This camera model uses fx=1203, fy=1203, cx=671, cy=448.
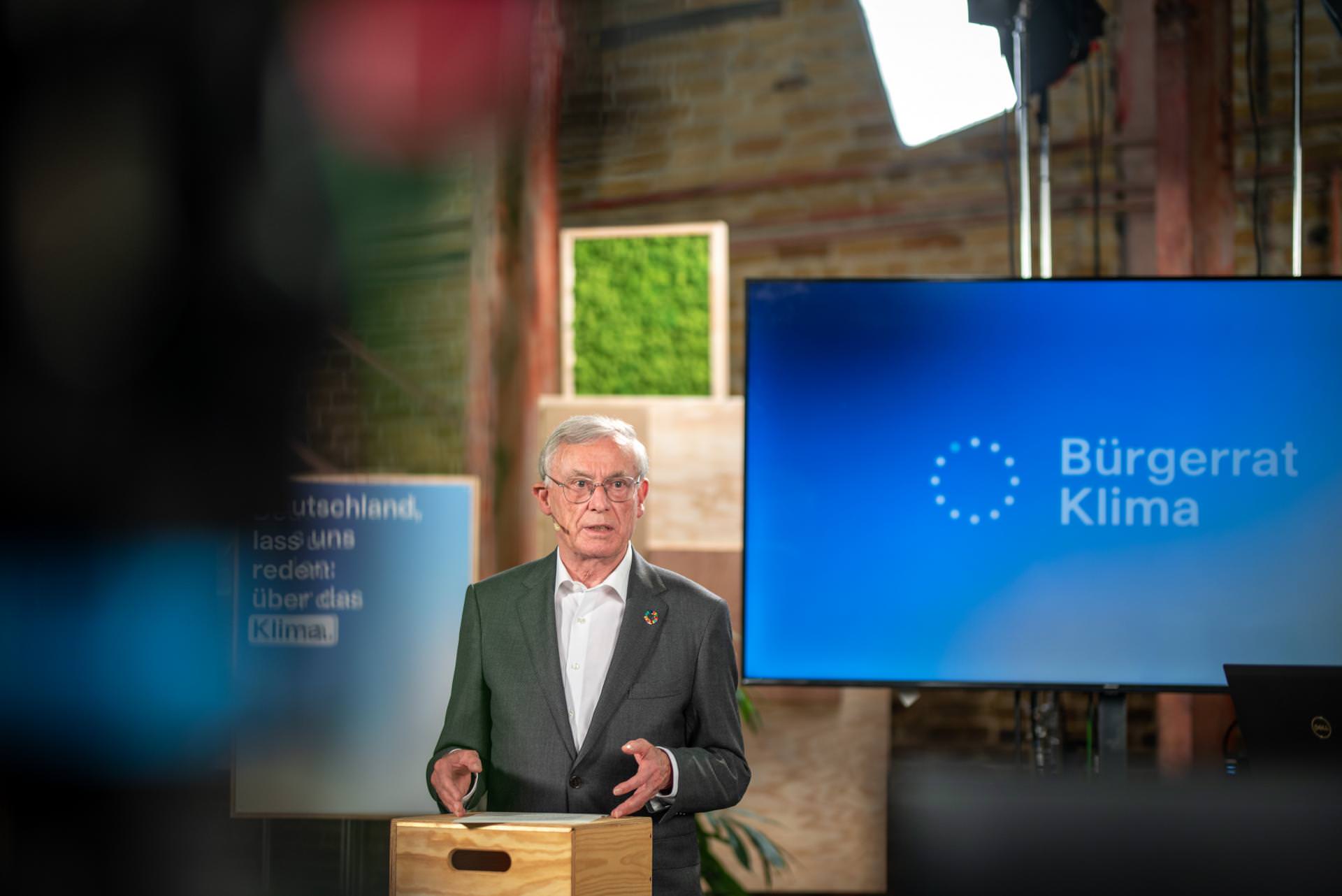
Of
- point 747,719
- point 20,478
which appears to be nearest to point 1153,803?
point 20,478

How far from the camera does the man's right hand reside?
154cm

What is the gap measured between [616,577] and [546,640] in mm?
137

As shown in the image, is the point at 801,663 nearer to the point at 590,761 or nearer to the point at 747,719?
the point at 747,719

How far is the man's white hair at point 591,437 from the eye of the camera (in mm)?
1748

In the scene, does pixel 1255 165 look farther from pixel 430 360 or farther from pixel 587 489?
pixel 430 360

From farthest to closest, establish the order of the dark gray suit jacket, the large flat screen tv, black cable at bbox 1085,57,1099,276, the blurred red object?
black cable at bbox 1085,57,1099,276 < the large flat screen tv < the dark gray suit jacket < the blurred red object

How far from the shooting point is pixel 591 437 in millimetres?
Answer: 1746

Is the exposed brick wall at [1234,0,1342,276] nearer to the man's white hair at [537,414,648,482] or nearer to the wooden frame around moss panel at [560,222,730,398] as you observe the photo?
the wooden frame around moss panel at [560,222,730,398]

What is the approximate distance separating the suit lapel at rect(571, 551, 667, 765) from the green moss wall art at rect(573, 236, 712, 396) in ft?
4.88

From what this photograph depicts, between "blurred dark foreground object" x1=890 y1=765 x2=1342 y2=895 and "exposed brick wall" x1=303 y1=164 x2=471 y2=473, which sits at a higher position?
"exposed brick wall" x1=303 y1=164 x2=471 y2=473

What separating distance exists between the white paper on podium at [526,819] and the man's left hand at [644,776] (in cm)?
9

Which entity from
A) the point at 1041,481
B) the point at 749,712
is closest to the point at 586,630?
the point at 1041,481

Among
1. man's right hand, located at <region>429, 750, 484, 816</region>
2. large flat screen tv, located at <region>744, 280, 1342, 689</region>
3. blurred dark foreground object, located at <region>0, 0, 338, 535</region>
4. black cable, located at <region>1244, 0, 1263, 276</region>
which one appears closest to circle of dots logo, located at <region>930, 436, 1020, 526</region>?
large flat screen tv, located at <region>744, 280, 1342, 689</region>

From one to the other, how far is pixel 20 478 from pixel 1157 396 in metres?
2.35
